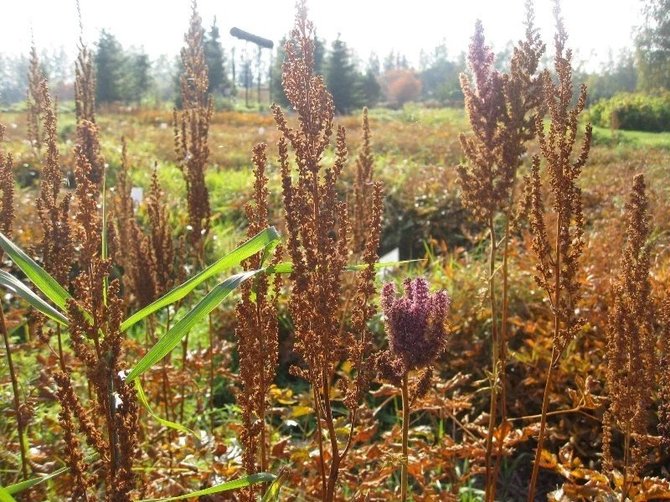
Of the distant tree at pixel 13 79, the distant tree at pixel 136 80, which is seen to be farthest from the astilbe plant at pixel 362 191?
the distant tree at pixel 136 80

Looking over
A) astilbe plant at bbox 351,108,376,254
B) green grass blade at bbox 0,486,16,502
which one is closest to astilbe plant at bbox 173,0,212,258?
astilbe plant at bbox 351,108,376,254

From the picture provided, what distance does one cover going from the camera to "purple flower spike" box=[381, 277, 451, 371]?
1.39 meters

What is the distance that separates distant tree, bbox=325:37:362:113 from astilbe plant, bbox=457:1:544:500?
3373cm

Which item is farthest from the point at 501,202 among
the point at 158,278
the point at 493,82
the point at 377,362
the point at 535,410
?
the point at 535,410

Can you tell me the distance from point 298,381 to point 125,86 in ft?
140

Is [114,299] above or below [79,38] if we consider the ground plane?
below

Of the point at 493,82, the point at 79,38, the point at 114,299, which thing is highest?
the point at 79,38

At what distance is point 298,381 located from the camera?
4.35 m

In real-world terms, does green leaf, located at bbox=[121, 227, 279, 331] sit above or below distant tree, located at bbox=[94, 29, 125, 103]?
below

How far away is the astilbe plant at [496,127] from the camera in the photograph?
1633 mm

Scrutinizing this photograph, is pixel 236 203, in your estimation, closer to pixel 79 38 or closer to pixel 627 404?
pixel 79 38

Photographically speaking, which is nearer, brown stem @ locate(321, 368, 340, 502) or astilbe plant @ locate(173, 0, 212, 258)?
brown stem @ locate(321, 368, 340, 502)

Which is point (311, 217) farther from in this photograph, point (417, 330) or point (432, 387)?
point (432, 387)

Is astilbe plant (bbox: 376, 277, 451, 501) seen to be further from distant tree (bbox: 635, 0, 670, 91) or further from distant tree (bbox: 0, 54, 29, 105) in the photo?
distant tree (bbox: 635, 0, 670, 91)
